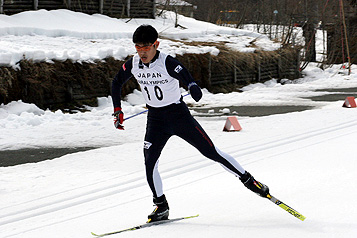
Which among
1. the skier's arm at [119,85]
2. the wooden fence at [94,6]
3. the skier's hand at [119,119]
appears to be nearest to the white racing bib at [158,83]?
Result: the skier's arm at [119,85]

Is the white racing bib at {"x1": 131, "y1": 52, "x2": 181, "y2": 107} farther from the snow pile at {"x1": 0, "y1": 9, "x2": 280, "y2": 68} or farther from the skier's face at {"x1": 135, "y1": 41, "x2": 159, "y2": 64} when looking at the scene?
the snow pile at {"x1": 0, "y1": 9, "x2": 280, "y2": 68}

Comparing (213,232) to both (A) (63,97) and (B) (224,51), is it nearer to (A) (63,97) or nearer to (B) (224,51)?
(A) (63,97)

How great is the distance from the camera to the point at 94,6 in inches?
990

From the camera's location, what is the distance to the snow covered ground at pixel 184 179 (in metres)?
4.89

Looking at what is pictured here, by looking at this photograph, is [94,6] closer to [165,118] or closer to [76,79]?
[76,79]

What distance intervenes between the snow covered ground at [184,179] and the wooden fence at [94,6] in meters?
10.0

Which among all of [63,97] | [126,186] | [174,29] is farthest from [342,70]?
[126,186]

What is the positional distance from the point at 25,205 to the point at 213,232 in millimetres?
2230

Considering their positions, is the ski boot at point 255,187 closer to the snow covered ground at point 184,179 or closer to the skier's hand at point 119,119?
A: the snow covered ground at point 184,179

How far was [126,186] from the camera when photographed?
657 centimetres

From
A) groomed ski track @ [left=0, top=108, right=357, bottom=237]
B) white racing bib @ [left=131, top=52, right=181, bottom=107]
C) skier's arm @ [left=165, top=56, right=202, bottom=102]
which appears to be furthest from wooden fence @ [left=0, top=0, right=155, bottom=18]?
skier's arm @ [left=165, top=56, right=202, bottom=102]

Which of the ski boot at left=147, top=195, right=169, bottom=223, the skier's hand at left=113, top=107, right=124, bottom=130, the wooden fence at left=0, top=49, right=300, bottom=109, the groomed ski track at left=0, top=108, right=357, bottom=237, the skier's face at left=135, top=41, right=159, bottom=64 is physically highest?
the skier's face at left=135, top=41, right=159, bottom=64

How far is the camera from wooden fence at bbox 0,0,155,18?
21.6m

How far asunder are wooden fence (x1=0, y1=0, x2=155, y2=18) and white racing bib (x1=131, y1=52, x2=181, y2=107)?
17.3 m
